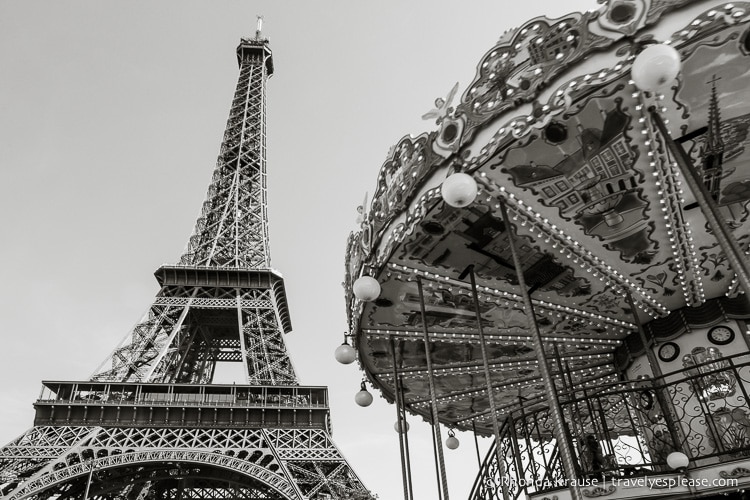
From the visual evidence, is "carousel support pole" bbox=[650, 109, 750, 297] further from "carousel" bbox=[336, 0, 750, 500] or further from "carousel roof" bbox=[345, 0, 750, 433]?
"carousel roof" bbox=[345, 0, 750, 433]

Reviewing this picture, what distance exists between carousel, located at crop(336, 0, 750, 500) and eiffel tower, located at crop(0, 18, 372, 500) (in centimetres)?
1126

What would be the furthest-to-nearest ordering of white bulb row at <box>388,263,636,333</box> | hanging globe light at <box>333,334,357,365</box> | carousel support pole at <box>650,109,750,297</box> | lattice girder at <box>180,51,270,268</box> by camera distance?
lattice girder at <box>180,51,270,268</box> < hanging globe light at <box>333,334,357,365</box> < white bulb row at <box>388,263,636,333</box> < carousel support pole at <box>650,109,750,297</box>

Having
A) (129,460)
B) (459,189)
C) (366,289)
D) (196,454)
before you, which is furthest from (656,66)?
(129,460)

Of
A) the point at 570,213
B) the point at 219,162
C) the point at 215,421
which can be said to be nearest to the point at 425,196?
the point at 570,213

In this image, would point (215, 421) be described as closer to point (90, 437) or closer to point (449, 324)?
point (90, 437)

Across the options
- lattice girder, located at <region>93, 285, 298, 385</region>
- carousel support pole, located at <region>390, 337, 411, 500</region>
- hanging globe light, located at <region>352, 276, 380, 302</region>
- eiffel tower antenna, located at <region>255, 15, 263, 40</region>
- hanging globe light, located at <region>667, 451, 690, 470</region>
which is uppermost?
eiffel tower antenna, located at <region>255, 15, 263, 40</region>

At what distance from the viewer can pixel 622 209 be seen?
17.7ft

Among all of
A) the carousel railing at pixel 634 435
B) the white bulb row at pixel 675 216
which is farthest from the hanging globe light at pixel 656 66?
the carousel railing at pixel 634 435

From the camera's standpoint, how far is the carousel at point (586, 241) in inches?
151

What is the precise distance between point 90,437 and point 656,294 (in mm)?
18785

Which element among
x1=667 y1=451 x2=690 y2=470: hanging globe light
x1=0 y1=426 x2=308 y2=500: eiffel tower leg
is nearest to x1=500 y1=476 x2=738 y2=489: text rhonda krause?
x1=667 y1=451 x2=690 y2=470: hanging globe light

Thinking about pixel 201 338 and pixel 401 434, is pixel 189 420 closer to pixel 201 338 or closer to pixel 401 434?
pixel 201 338

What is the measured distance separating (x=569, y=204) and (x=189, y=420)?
1789cm

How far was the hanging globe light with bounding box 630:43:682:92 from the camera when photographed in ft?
10.2
